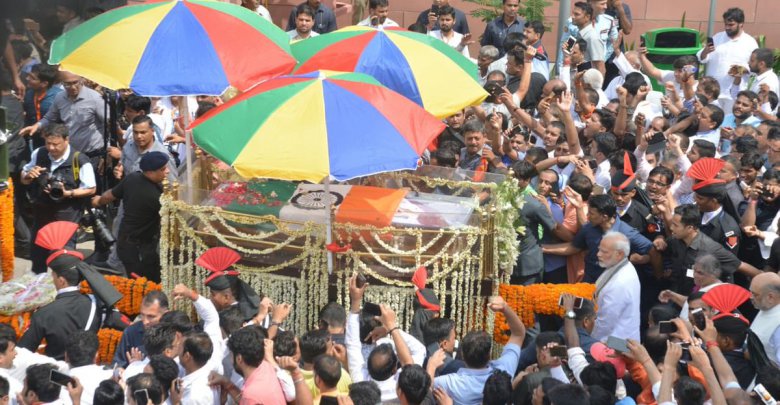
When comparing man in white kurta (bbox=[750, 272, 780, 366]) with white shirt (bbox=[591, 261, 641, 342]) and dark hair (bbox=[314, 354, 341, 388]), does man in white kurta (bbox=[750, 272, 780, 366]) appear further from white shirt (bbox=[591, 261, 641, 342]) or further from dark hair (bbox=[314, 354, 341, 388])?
dark hair (bbox=[314, 354, 341, 388])

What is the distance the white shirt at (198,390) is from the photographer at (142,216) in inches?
108

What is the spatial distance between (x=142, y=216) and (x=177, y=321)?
88.0 inches

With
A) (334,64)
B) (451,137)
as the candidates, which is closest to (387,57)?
(334,64)

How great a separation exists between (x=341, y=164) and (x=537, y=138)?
14.9ft

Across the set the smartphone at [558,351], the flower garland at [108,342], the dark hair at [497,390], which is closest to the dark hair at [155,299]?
the flower garland at [108,342]

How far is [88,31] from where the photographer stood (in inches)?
370

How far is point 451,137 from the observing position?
37.1ft

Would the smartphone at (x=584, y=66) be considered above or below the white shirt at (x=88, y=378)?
above

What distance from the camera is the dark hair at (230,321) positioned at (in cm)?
773

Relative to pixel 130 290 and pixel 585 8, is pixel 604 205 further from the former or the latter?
pixel 585 8

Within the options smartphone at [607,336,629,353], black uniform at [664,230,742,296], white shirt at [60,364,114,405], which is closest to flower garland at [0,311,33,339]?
white shirt at [60,364,114,405]

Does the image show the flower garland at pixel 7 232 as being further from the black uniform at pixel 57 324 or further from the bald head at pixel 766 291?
the bald head at pixel 766 291

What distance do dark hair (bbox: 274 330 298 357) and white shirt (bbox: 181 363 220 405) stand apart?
471 millimetres

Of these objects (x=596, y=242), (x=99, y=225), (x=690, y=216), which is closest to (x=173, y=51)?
(x=99, y=225)
